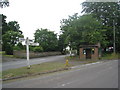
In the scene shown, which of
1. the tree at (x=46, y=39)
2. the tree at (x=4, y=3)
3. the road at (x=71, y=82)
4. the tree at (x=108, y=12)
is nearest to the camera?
the road at (x=71, y=82)

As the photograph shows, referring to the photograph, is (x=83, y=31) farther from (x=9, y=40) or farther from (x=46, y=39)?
(x=46, y=39)

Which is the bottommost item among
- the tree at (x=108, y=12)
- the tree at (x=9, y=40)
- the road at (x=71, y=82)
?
the road at (x=71, y=82)

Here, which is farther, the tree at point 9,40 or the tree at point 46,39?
the tree at point 46,39

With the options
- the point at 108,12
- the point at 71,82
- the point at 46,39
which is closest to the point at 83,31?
the point at 108,12

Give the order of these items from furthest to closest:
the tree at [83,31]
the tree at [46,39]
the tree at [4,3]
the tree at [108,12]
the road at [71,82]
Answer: the tree at [46,39] < the tree at [108,12] < the tree at [83,31] < the tree at [4,3] < the road at [71,82]

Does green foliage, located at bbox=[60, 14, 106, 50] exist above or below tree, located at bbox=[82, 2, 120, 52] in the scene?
below

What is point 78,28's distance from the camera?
88.2 ft

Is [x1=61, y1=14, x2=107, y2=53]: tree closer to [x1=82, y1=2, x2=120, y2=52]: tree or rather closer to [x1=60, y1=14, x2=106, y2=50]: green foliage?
[x1=60, y1=14, x2=106, y2=50]: green foliage

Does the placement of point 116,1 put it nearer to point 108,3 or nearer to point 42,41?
point 108,3

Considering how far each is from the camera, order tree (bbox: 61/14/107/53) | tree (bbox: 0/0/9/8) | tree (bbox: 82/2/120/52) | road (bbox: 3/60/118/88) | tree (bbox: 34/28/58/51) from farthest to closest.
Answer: tree (bbox: 34/28/58/51)
tree (bbox: 82/2/120/52)
tree (bbox: 61/14/107/53)
tree (bbox: 0/0/9/8)
road (bbox: 3/60/118/88)

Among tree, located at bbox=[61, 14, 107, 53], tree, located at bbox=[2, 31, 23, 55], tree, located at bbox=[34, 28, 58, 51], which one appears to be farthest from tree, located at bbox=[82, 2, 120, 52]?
tree, located at bbox=[2, 31, 23, 55]

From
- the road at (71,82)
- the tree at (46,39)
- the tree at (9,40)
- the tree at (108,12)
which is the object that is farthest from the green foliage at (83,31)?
the tree at (46,39)

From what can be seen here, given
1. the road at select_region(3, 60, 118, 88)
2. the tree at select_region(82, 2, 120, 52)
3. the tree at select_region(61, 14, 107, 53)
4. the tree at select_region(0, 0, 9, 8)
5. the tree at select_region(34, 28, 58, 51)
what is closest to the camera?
the road at select_region(3, 60, 118, 88)

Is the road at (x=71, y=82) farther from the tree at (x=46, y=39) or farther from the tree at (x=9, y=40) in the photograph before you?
the tree at (x=46, y=39)
